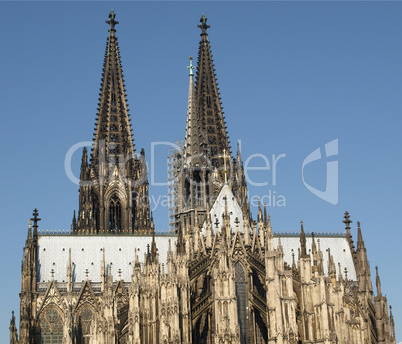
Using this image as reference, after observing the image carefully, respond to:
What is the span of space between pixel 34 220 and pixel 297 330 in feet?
74.6

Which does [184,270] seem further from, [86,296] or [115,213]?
[115,213]

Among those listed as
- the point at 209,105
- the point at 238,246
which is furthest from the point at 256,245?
the point at 209,105

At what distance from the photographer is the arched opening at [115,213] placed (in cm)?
7112

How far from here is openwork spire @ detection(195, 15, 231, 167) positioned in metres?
79.8

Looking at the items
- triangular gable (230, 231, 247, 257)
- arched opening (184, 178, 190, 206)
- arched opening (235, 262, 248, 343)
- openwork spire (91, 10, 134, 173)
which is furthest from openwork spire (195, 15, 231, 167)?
arched opening (235, 262, 248, 343)

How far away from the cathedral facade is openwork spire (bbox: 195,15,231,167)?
1.48m

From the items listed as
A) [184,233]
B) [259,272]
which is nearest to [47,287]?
[184,233]

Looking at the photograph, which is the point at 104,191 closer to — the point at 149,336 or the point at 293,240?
the point at 293,240

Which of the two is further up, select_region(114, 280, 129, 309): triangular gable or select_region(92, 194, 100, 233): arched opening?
select_region(92, 194, 100, 233): arched opening

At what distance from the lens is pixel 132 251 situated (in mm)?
63406

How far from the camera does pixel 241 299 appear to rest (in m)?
51.6

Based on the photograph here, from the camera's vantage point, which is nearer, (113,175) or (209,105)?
(113,175)

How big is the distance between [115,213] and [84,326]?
51.1 ft

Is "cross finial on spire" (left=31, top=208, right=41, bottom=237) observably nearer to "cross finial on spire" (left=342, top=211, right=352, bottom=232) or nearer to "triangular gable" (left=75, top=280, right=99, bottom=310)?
"triangular gable" (left=75, top=280, right=99, bottom=310)
